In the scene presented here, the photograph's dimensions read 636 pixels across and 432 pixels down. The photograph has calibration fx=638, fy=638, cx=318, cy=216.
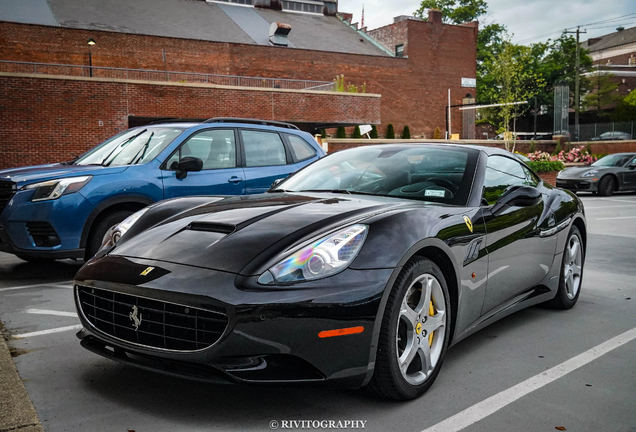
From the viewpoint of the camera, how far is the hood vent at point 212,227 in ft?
11.2

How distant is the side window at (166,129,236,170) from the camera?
296 inches

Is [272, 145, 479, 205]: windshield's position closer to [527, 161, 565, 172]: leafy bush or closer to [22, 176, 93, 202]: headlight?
[22, 176, 93, 202]: headlight

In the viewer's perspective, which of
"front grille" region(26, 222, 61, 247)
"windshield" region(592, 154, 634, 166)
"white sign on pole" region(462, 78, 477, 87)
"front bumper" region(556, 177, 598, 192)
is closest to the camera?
"front grille" region(26, 222, 61, 247)

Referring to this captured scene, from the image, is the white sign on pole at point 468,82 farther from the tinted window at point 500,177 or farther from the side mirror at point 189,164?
the tinted window at point 500,177

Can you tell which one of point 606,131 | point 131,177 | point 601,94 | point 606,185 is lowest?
point 606,185

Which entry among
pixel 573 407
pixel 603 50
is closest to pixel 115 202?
pixel 573 407

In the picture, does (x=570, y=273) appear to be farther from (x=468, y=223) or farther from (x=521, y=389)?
(x=521, y=389)

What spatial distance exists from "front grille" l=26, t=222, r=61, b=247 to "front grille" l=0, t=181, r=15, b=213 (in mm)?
447

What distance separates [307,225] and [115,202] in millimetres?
4091

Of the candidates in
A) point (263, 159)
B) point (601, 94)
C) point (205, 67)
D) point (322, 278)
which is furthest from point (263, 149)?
point (601, 94)

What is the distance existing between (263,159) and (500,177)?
390 centimetres

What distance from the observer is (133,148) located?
7566 millimetres

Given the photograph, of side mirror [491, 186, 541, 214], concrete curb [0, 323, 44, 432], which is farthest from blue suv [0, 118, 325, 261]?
side mirror [491, 186, 541, 214]

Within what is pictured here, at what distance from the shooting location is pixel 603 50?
4114 inches
